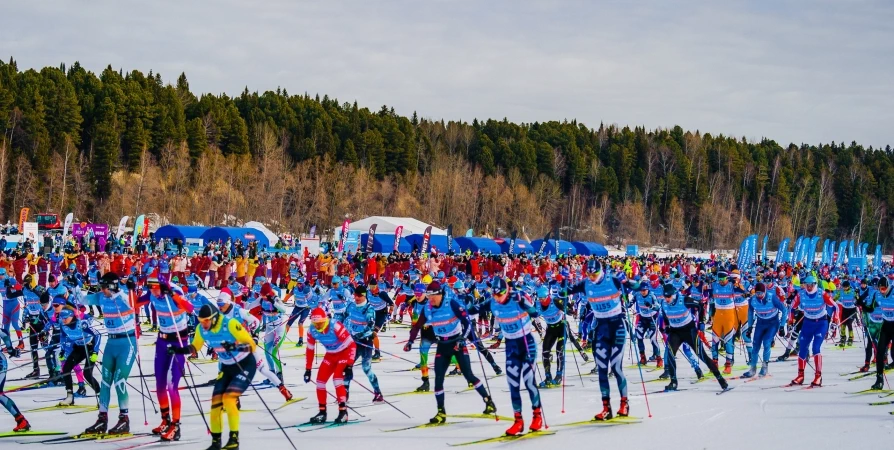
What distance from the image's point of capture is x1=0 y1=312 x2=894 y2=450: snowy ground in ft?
32.2

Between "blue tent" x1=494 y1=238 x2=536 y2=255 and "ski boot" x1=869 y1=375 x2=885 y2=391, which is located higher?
"blue tent" x1=494 y1=238 x2=536 y2=255

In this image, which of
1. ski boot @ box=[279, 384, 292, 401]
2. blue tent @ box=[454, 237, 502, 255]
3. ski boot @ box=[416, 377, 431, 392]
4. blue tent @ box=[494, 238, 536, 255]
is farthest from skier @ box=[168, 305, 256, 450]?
blue tent @ box=[494, 238, 536, 255]

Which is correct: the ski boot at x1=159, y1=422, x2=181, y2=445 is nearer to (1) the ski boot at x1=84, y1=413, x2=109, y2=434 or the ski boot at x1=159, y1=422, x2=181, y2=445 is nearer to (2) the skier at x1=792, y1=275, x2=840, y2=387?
(1) the ski boot at x1=84, y1=413, x2=109, y2=434

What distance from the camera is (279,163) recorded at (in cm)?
8075

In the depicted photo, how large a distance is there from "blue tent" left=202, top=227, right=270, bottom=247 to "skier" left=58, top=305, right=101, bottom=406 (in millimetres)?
38734

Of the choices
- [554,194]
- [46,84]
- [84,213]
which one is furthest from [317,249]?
[554,194]

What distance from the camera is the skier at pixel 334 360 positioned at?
36.0ft

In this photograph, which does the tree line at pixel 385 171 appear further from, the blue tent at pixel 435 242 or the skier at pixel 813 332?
the skier at pixel 813 332

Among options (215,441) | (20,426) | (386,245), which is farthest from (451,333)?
(386,245)

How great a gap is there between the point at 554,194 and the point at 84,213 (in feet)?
173

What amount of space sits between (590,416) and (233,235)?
42105 mm

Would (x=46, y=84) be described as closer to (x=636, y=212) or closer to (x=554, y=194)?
(x=554, y=194)

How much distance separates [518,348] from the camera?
10555 mm

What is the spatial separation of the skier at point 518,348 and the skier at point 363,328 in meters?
2.49
